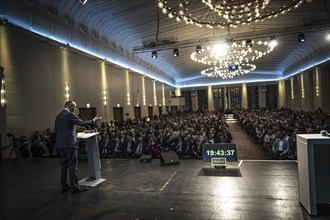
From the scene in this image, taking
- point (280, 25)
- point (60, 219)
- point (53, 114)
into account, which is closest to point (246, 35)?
point (280, 25)

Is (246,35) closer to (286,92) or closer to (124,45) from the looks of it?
(124,45)

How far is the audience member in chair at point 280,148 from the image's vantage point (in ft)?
22.8

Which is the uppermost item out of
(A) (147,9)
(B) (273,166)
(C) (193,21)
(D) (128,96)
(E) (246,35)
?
(A) (147,9)

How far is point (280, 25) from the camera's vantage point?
45.3ft

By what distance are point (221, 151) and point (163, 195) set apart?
6.36ft

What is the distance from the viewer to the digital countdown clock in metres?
4.97

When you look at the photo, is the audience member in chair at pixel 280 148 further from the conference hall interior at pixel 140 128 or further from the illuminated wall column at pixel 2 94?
the illuminated wall column at pixel 2 94

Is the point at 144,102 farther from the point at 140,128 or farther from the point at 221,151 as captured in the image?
the point at 221,151

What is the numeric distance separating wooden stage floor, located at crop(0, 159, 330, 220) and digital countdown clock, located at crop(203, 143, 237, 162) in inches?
9.6

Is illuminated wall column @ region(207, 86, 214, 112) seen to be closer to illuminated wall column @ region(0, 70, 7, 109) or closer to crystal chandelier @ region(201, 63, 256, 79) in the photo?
crystal chandelier @ region(201, 63, 256, 79)

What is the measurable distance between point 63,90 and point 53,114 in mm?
1266

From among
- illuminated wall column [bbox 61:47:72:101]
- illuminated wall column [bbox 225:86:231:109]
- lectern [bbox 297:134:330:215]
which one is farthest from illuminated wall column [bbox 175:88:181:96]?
lectern [bbox 297:134:330:215]

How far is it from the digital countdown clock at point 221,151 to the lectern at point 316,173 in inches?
83.9

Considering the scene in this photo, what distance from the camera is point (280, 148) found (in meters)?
7.24
